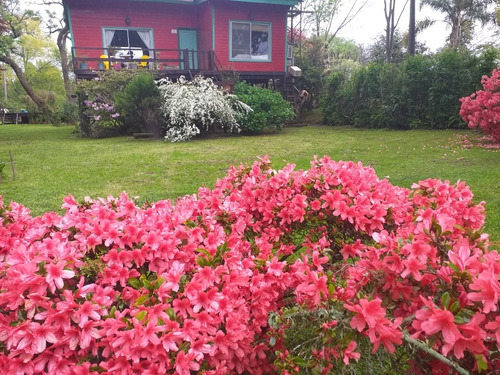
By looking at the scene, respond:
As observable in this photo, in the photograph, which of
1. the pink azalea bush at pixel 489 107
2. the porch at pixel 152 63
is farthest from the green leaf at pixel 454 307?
the porch at pixel 152 63

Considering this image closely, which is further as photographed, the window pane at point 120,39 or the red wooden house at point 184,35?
the window pane at point 120,39

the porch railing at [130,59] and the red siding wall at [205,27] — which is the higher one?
the red siding wall at [205,27]

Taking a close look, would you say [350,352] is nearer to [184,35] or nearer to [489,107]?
[489,107]

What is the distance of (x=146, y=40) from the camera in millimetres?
17391

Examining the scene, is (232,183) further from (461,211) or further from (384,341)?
(384,341)

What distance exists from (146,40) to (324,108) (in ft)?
27.9

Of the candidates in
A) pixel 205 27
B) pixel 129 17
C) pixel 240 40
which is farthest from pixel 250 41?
pixel 129 17

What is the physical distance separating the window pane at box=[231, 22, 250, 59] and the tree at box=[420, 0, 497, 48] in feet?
61.1

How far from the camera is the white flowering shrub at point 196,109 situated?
42.1ft

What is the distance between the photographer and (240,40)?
57.4ft

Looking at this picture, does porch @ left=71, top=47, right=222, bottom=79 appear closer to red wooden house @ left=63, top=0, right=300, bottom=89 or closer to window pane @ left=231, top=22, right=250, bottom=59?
red wooden house @ left=63, top=0, right=300, bottom=89

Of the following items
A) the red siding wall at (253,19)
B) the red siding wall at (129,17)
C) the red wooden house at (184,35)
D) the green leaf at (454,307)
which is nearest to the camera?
the green leaf at (454,307)

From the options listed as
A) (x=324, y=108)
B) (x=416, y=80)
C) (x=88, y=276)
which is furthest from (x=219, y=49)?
(x=88, y=276)

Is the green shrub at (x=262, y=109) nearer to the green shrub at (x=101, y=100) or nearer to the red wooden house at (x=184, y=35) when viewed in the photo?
the red wooden house at (x=184, y=35)
